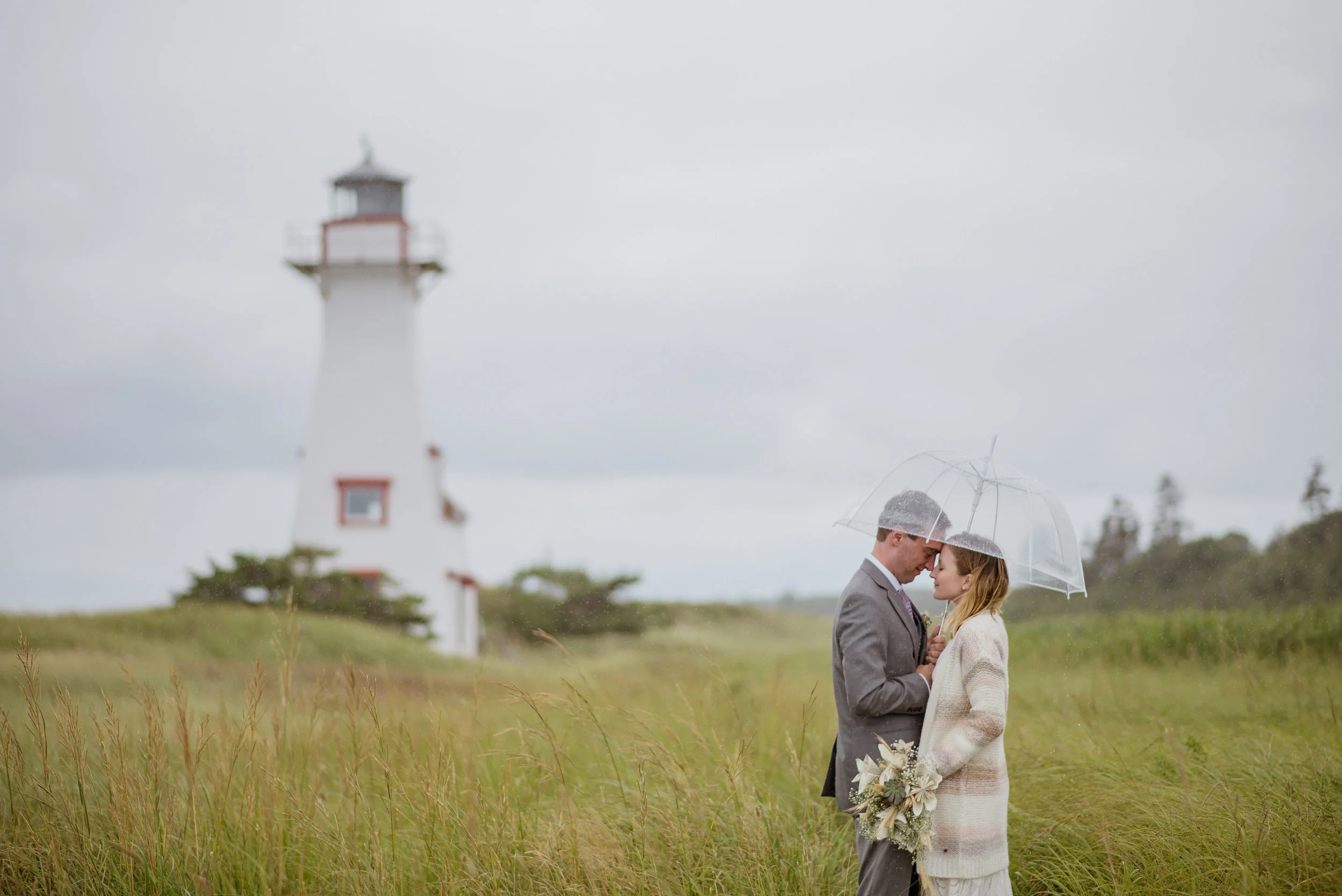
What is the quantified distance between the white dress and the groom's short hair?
109 cm

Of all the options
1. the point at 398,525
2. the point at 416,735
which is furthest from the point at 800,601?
the point at 416,735

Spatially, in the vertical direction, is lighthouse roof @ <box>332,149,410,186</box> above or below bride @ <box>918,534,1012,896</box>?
above

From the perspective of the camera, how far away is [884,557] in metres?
3.72

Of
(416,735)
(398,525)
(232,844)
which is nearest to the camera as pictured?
(232,844)

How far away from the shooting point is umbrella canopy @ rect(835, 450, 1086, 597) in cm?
358

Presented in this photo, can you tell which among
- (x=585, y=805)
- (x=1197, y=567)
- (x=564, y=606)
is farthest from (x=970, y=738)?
(x=564, y=606)

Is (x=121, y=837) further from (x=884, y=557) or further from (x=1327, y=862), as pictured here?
(x=1327, y=862)

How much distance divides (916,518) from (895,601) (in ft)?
0.97

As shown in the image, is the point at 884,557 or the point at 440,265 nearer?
the point at 884,557

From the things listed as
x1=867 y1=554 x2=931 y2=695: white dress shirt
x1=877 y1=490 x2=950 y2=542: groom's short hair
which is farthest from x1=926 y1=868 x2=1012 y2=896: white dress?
x1=877 y1=490 x2=950 y2=542: groom's short hair

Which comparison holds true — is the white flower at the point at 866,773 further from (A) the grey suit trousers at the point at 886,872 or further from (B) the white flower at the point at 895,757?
(A) the grey suit trousers at the point at 886,872

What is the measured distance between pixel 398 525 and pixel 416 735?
18.4m

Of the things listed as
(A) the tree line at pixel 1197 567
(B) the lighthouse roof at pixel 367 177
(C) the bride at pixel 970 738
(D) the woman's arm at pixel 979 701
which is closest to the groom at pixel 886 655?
(C) the bride at pixel 970 738

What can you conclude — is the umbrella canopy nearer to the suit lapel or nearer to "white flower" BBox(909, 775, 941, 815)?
the suit lapel
